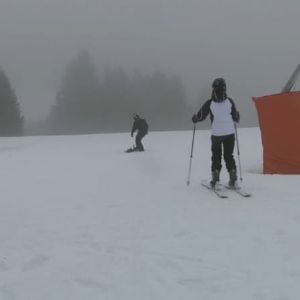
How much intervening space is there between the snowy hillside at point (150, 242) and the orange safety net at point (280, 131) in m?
2.32

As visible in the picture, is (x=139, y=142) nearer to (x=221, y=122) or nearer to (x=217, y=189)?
(x=221, y=122)

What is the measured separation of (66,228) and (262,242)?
250 centimetres

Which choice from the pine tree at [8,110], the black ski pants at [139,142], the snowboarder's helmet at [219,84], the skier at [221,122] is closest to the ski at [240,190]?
the skier at [221,122]

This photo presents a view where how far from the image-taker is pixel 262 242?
5789 millimetres

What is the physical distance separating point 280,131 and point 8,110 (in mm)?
75571

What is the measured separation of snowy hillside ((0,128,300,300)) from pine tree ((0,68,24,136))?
75.1m

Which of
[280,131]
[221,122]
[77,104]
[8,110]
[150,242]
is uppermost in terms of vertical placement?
[221,122]

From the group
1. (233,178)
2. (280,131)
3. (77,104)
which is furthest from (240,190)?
(77,104)

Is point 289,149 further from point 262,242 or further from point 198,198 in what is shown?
point 262,242

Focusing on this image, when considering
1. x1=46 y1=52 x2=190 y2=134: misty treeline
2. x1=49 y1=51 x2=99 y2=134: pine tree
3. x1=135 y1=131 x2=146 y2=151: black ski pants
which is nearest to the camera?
x1=135 y1=131 x2=146 y2=151: black ski pants

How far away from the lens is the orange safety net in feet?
41.0

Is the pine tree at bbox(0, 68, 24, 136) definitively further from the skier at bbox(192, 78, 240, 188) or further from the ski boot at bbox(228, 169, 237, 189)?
the ski boot at bbox(228, 169, 237, 189)

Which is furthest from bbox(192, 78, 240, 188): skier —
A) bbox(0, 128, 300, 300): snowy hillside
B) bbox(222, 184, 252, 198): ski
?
bbox(0, 128, 300, 300): snowy hillside

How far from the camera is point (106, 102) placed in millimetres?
105000
